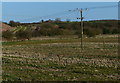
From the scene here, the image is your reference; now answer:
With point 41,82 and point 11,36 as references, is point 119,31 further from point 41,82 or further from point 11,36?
point 41,82

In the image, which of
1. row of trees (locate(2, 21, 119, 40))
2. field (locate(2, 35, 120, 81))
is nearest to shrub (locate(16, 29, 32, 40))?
row of trees (locate(2, 21, 119, 40))

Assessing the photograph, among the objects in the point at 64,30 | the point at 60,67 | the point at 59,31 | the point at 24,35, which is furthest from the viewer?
the point at 64,30

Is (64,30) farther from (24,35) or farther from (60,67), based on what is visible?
(60,67)

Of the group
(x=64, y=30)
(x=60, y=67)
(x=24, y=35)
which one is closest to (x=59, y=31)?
(x=64, y=30)

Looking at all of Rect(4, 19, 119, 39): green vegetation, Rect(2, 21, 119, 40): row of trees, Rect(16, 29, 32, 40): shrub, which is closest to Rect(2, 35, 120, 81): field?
Rect(16, 29, 32, 40): shrub

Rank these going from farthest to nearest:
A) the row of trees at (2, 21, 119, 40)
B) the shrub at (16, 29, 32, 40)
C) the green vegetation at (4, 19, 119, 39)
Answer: the green vegetation at (4, 19, 119, 39)
the row of trees at (2, 21, 119, 40)
the shrub at (16, 29, 32, 40)

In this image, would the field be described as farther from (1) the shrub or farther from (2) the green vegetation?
(2) the green vegetation

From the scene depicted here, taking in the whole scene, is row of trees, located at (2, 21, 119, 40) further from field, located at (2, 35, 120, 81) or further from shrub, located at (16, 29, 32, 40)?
field, located at (2, 35, 120, 81)

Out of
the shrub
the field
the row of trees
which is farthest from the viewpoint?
the row of trees

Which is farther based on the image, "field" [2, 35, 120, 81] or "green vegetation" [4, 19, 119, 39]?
"green vegetation" [4, 19, 119, 39]

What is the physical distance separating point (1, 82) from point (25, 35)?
8869cm

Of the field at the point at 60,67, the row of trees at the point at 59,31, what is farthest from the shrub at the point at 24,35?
the field at the point at 60,67

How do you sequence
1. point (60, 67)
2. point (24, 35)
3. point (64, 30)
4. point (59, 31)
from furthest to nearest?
point (64, 30), point (59, 31), point (24, 35), point (60, 67)

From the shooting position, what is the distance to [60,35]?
111m
